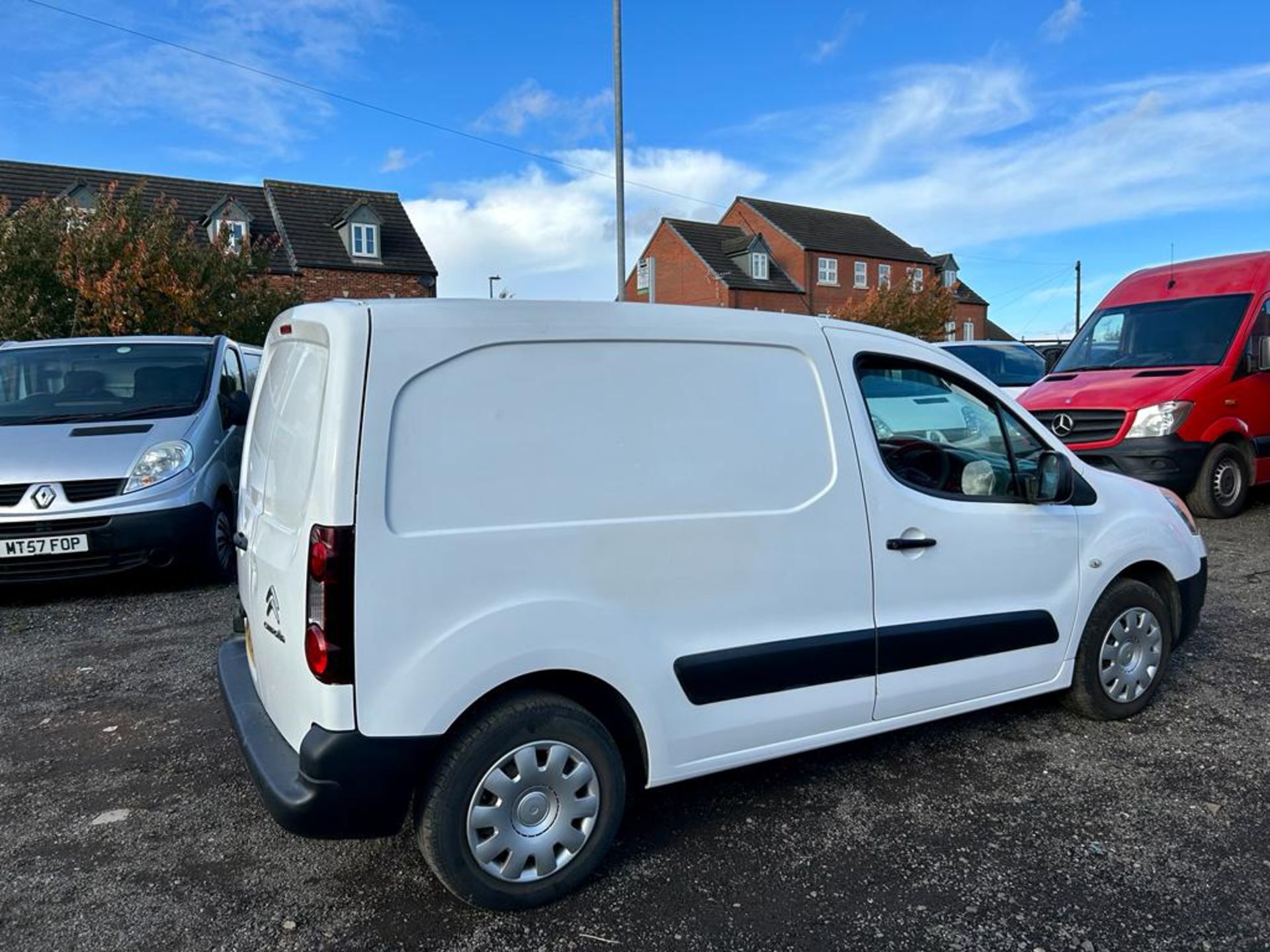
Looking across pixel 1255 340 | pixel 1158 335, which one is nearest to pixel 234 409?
pixel 1158 335

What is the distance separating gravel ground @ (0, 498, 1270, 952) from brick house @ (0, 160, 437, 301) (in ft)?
83.0

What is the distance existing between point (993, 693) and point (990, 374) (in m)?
8.69

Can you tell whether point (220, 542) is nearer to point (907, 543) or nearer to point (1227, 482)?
point (907, 543)

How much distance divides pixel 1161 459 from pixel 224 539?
26.4 feet

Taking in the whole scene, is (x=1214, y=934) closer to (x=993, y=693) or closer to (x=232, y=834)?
(x=993, y=693)

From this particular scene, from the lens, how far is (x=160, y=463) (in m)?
5.88

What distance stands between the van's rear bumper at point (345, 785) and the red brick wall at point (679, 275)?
124 ft

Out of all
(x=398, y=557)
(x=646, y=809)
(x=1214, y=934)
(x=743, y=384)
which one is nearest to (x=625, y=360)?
(x=743, y=384)

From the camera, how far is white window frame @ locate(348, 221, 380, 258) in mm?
29203

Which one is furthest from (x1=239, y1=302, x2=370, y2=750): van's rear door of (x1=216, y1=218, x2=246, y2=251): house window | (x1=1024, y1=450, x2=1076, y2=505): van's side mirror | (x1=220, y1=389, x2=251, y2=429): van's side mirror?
(x1=216, y1=218, x2=246, y2=251): house window

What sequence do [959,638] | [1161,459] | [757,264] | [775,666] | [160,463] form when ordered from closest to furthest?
1. [775,666]
2. [959,638]
3. [160,463]
4. [1161,459]
5. [757,264]

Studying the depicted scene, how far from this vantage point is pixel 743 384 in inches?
112

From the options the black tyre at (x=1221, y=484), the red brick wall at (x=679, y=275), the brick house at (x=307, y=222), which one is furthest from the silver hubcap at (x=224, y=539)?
the red brick wall at (x=679, y=275)

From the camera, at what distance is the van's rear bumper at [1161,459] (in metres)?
7.84
